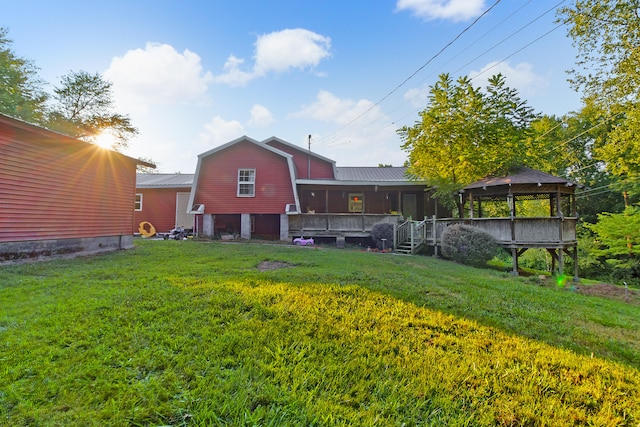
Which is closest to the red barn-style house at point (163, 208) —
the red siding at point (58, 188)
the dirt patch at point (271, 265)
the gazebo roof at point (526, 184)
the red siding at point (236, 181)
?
the red siding at point (236, 181)

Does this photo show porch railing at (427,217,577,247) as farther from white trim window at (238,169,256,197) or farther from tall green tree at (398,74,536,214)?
white trim window at (238,169,256,197)

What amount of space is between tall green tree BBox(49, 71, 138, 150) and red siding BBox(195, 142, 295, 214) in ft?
44.7

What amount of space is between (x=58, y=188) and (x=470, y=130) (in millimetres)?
15070

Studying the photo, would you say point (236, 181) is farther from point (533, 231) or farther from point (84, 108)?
point (84, 108)

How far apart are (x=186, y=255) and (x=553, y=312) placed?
898 centimetres

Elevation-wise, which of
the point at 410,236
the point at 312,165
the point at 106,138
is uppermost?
the point at 106,138

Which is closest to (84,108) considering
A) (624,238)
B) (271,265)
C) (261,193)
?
(261,193)

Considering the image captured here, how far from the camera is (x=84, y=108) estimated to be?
2169 centimetres

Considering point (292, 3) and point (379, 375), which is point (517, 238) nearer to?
point (379, 375)

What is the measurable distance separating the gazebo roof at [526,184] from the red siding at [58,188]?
13.5 meters

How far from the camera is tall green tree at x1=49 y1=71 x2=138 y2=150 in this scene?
67.6 ft

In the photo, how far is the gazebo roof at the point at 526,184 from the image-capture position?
10.7 metres

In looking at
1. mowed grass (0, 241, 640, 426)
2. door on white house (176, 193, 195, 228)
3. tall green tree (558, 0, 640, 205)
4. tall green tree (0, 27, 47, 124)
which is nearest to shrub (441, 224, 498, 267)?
mowed grass (0, 241, 640, 426)

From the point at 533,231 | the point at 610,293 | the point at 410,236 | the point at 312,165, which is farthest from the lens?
the point at 312,165
